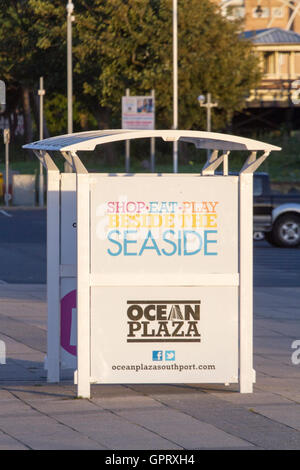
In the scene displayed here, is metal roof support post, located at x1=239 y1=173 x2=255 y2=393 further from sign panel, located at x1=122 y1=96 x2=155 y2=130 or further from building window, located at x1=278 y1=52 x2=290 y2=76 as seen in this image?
building window, located at x1=278 y1=52 x2=290 y2=76

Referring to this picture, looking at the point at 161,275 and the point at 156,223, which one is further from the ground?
the point at 156,223

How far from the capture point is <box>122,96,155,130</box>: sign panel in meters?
46.2

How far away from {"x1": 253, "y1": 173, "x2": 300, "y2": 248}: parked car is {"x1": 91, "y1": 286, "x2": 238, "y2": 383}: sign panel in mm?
16452

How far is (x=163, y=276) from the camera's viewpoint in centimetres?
786

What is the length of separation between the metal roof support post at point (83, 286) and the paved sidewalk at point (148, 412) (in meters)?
0.22

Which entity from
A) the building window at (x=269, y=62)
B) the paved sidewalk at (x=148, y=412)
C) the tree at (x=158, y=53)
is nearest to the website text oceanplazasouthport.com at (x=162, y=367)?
the paved sidewalk at (x=148, y=412)

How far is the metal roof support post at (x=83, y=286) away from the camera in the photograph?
772 cm

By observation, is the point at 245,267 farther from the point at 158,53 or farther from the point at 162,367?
the point at 158,53

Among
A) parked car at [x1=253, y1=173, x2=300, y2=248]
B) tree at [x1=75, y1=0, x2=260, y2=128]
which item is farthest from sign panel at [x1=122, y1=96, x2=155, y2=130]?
parked car at [x1=253, y1=173, x2=300, y2=248]

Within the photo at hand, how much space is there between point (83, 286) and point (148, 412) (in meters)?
1.07

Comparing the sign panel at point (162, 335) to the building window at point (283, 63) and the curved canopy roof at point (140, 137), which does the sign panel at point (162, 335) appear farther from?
the building window at point (283, 63)

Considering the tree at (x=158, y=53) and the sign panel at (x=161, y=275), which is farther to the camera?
the tree at (x=158, y=53)
